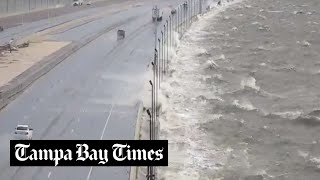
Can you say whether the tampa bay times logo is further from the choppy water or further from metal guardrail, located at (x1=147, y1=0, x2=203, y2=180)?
the choppy water

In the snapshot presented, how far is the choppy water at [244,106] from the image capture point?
133 ft

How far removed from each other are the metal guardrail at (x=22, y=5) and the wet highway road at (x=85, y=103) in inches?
1487

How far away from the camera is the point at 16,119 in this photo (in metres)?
45.5

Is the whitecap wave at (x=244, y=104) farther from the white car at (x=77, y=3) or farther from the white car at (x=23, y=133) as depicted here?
the white car at (x=77, y=3)

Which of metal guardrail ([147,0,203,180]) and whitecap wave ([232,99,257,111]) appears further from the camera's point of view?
whitecap wave ([232,99,257,111])

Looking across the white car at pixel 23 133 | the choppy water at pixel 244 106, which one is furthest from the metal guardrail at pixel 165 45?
the white car at pixel 23 133

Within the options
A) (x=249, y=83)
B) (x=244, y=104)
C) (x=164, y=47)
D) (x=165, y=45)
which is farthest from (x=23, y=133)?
(x=165, y=45)

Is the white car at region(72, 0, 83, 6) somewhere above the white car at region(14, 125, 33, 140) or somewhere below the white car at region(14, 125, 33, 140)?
above

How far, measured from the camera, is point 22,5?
122m

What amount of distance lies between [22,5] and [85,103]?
7577 cm

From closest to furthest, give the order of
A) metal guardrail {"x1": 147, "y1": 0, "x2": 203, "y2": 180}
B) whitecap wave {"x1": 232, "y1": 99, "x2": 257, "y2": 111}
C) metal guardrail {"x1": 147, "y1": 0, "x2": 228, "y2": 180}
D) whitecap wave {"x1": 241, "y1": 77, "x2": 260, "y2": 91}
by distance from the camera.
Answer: metal guardrail {"x1": 147, "y1": 0, "x2": 203, "y2": 180} → metal guardrail {"x1": 147, "y1": 0, "x2": 228, "y2": 180} → whitecap wave {"x1": 232, "y1": 99, "x2": 257, "y2": 111} → whitecap wave {"x1": 241, "y1": 77, "x2": 260, "y2": 91}

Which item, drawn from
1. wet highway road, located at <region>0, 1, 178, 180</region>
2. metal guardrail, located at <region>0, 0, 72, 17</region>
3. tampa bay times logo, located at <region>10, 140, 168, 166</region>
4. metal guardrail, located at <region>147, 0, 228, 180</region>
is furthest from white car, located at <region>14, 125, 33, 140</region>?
metal guardrail, located at <region>0, 0, 72, 17</region>

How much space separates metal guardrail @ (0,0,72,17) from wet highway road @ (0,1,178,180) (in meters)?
37.8

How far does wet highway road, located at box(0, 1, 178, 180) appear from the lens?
3559 centimetres
